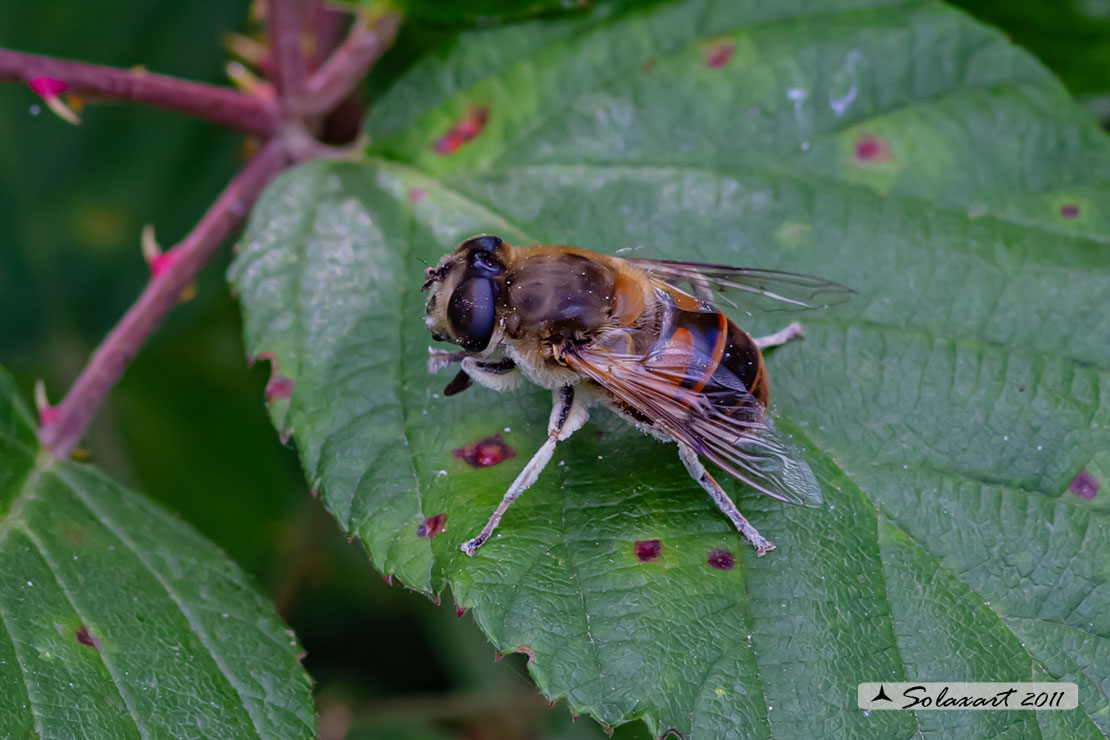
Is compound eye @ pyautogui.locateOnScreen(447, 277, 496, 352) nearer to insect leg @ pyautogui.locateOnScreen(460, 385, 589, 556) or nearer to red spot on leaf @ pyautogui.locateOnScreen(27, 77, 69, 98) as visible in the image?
insect leg @ pyautogui.locateOnScreen(460, 385, 589, 556)

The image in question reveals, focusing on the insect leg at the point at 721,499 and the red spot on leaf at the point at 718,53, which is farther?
the red spot on leaf at the point at 718,53

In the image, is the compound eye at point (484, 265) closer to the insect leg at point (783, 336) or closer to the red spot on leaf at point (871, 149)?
the insect leg at point (783, 336)

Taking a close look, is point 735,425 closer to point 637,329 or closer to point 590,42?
point 637,329

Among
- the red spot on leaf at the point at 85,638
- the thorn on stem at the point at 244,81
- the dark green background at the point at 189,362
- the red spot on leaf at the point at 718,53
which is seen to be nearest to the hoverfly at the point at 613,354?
the red spot on leaf at the point at 718,53

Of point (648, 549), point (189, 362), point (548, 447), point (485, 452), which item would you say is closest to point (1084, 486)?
point (648, 549)

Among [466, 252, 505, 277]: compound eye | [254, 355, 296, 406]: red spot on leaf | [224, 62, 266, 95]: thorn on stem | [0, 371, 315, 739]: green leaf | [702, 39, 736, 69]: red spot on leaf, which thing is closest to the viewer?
[0, 371, 315, 739]: green leaf

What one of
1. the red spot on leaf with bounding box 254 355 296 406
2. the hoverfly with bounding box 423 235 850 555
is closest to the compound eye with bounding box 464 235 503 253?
the hoverfly with bounding box 423 235 850 555
